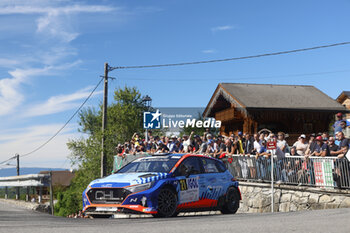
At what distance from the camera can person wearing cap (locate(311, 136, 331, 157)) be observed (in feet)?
43.3

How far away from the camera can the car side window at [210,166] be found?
1164 centimetres

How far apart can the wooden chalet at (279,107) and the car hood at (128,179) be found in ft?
75.5

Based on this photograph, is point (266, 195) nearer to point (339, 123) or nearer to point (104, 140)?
point (339, 123)

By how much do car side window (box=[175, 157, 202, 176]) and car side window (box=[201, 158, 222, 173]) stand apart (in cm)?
27

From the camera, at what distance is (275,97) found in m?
35.4

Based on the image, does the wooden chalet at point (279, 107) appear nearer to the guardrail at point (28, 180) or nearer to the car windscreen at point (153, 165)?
the guardrail at point (28, 180)

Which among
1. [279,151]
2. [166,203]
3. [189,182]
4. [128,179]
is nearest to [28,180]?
[128,179]

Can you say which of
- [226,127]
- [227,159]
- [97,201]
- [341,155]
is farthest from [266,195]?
[226,127]

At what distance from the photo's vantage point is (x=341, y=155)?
12.5m

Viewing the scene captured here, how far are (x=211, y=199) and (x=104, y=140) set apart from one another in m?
19.8

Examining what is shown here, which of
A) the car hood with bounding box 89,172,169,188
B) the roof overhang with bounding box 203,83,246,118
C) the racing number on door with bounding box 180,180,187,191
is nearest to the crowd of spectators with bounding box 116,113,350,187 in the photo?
the racing number on door with bounding box 180,180,187,191

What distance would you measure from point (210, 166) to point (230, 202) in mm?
1168

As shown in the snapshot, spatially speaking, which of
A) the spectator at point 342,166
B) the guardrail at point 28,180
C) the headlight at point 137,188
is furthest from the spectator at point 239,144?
the headlight at point 137,188

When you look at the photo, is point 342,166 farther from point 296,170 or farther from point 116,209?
point 116,209
